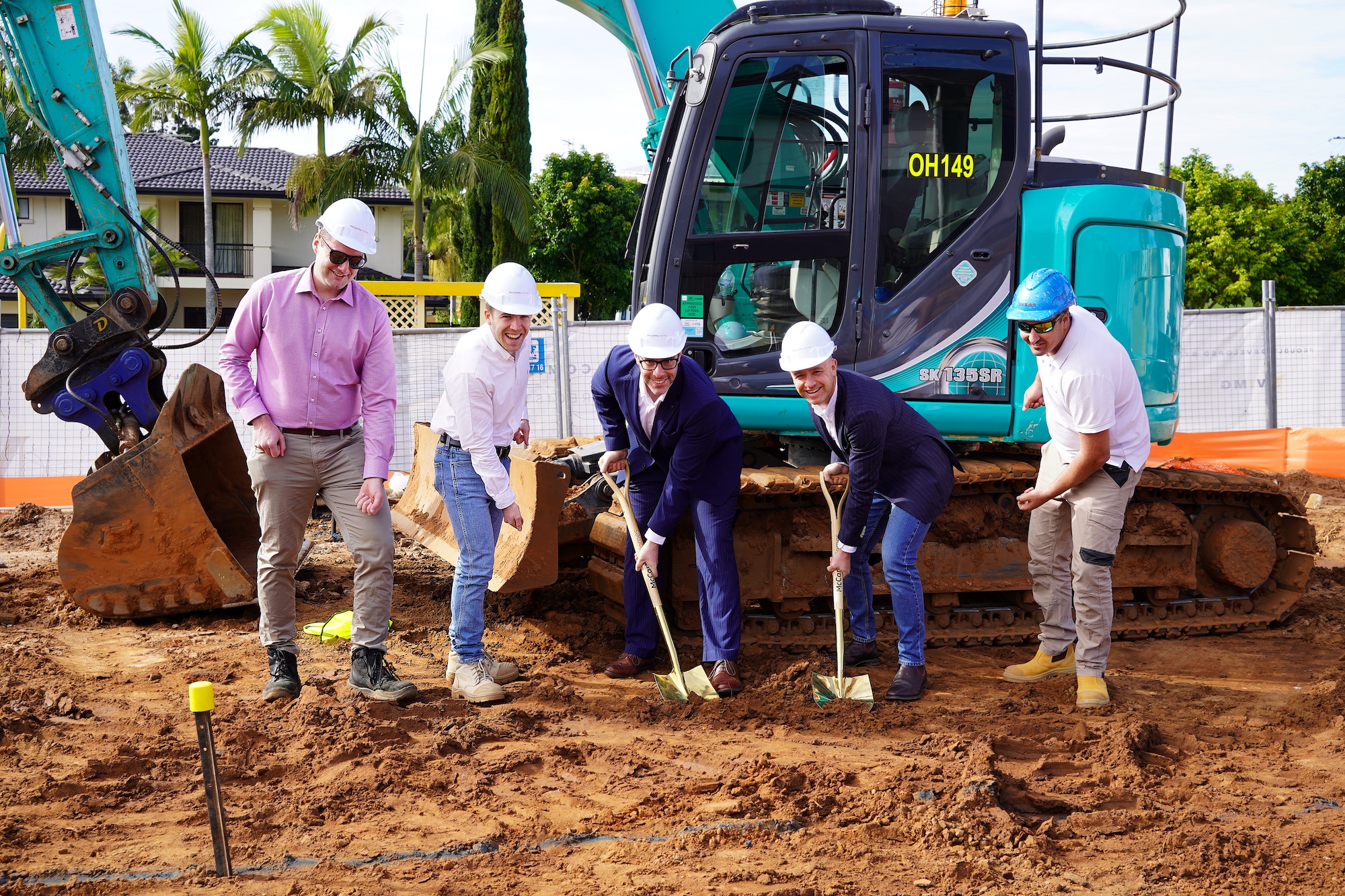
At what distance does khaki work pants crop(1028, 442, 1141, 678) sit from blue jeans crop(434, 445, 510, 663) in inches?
110

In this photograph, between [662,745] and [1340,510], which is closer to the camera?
[662,745]

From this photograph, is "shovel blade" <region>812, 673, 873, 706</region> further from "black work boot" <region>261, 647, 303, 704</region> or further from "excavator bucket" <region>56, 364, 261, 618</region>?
"excavator bucket" <region>56, 364, 261, 618</region>

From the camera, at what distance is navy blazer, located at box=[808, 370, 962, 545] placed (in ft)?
16.7

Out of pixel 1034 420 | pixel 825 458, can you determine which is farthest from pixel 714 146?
pixel 1034 420

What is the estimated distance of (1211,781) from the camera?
4.43 meters

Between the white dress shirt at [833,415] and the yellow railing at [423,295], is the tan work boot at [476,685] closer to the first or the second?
the white dress shirt at [833,415]

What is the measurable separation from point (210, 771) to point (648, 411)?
9.05 feet

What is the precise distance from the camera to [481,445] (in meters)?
4.99

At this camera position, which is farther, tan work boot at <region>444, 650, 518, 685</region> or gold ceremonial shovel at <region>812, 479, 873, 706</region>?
tan work boot at <region>444, 650, 518, 685</region>

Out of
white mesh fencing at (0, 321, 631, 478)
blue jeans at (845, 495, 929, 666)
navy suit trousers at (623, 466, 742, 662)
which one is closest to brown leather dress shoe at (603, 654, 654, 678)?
navy suit trousers at (623, 466, 742, 662)

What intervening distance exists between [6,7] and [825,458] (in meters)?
5.69

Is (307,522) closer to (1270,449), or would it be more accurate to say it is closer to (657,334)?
(657,334)

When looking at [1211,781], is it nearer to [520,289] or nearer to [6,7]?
[520,289]

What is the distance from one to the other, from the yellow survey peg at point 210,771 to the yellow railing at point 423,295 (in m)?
7.71
